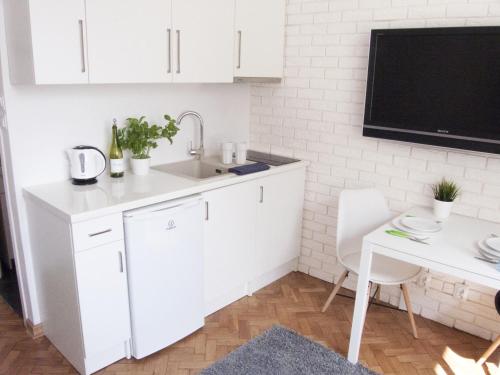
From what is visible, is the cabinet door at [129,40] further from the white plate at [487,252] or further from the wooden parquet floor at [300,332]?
the white plate at [487,252]

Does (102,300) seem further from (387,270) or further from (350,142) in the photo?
(350,142)

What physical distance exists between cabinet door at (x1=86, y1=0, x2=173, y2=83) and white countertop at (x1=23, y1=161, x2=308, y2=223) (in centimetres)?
57

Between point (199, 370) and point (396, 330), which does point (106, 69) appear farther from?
point (396, 330)

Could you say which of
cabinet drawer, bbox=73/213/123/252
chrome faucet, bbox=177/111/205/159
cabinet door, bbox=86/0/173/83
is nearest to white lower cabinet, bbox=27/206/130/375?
cabinet drawer, bbox=73/213/123/252

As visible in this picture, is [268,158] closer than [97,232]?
No

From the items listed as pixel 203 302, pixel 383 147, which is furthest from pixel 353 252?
pixel 203 302

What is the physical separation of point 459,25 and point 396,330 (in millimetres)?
1824

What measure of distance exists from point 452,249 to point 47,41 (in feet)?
6.92

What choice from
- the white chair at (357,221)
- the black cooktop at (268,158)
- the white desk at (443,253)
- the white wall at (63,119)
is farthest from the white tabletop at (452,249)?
the white wall at (63,119)

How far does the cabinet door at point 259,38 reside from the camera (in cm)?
286

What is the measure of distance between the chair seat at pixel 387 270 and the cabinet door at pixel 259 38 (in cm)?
141

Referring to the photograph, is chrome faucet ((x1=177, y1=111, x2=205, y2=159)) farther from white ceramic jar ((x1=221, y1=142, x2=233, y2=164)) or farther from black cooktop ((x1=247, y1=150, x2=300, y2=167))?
black cooktop ((x1=247, y1=150, x2=300, y2=167))

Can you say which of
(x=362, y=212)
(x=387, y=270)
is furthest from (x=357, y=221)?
(x=387, y=270)

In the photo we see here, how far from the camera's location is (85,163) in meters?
2.37
